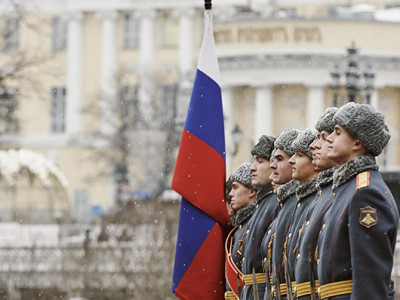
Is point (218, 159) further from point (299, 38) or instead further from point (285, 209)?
point (299, 38)

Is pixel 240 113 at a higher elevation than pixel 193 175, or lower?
lower

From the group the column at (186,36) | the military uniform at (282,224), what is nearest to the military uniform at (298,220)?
the military uniform at (282,224)

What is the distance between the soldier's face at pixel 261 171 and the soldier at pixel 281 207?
400 mm

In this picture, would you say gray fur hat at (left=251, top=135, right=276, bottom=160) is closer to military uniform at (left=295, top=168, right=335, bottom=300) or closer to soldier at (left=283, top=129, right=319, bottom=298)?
soldier at (left=283, top=129, right=319, bottom=298)

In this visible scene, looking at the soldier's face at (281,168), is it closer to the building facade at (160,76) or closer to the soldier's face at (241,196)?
the soldier's face at (241,196)

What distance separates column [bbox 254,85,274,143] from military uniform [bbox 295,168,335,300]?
41.5 metres

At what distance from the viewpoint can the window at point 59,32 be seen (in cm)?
7075

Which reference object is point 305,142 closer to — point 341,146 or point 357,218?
point 341,146

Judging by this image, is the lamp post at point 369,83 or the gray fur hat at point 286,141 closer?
the gray fur hat at point 286,141

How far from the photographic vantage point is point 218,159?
795cm

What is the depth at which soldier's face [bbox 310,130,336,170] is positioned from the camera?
5832 millimetres

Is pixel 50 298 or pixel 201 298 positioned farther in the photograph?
pixel 50 298

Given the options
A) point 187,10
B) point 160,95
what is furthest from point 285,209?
point 187,10

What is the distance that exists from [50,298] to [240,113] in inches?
1213
